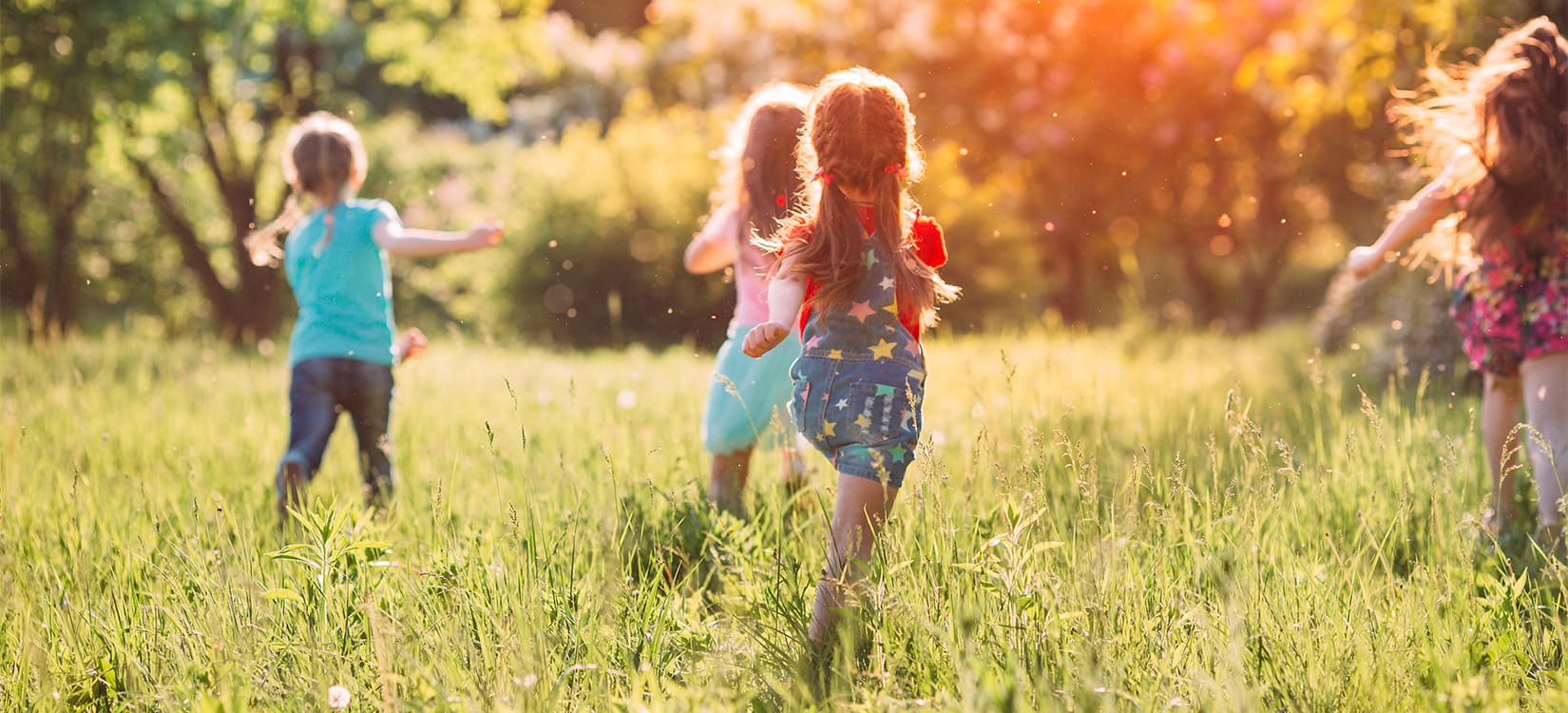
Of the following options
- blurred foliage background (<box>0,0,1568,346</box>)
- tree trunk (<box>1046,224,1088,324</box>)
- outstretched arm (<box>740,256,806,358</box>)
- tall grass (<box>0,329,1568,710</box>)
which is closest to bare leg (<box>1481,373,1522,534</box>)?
tall grass (<box>0,329,1568,710</box>)

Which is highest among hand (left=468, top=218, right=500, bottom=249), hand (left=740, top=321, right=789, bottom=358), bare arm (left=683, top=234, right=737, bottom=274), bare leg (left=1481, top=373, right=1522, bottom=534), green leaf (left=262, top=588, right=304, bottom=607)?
hand (left=468, top=218, right=500, bottom=249)

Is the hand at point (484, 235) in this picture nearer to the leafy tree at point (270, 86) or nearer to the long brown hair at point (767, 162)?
the long brown hair at point (767, 162)

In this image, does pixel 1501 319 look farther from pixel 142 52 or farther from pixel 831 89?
pixel 142 52

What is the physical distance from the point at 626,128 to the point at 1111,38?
5.45 meters

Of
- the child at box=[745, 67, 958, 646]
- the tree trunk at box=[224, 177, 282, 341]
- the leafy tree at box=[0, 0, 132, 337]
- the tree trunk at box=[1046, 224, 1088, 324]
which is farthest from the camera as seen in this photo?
the tree trunk at box=[1046, 224, 1088, 324]

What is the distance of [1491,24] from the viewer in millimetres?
6113

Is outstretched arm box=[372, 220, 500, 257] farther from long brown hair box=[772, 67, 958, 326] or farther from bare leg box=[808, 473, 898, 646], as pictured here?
bare leg box=[808, 473, 898, 646]

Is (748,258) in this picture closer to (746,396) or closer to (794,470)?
(746,396)

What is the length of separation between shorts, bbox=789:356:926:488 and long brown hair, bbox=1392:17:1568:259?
6.74 feet

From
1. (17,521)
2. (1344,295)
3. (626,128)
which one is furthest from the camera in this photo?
(626,128)

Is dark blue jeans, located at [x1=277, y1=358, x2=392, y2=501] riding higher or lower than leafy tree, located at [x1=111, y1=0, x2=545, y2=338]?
lower

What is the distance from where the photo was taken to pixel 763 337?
2.56 m

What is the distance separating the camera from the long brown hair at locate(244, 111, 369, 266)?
4184 mm

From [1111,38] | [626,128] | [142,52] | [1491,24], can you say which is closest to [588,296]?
[626,128]
